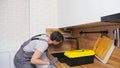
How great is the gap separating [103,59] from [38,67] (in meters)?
0.77

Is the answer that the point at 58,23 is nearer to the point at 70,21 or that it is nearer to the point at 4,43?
the point at 70,21

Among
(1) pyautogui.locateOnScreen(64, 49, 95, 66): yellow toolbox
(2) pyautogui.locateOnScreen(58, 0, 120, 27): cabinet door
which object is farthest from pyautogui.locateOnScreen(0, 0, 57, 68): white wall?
(1) pyautogui.locateOnScreen(64, 49, 95, 66): yellow toolbox

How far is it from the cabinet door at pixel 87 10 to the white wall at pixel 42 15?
0.51 metres

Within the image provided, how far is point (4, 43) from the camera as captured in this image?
89.2 inches

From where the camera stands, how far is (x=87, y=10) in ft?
4.01

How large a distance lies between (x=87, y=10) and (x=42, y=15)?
3.59ft

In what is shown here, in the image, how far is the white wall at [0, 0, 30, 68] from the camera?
2.25m

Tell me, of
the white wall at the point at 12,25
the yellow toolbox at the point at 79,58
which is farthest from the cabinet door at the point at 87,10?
the white wall at the point at 12,25

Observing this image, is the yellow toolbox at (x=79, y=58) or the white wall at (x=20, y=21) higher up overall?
the white wall at (x=20, y=21)

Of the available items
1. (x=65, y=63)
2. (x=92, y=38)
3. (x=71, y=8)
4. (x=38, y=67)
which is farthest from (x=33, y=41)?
(x=92, y=38)

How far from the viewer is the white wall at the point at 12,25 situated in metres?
2.25

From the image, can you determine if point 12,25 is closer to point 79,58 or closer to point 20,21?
point 20,21

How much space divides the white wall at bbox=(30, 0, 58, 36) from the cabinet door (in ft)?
1.66

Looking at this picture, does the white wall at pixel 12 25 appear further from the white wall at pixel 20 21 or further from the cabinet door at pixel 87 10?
the cabinet door at pixel 87 10
